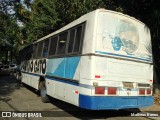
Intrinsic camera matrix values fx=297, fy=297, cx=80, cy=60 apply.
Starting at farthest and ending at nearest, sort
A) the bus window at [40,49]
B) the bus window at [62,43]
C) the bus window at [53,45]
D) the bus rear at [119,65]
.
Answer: the bus window at [40,49] → the bus window at [53,45] → the bus window at [62,43] → the bus rear at [119,65]

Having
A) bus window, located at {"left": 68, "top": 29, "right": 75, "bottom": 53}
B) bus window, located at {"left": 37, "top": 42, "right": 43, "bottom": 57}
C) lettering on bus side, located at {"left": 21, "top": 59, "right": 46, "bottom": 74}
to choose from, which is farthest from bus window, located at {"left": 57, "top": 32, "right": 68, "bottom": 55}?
bus window, located at {"left": 37, "top": 42, "right": 43, "bottom": 57}

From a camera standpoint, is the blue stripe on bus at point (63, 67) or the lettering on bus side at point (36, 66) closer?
the blue stripe on bus at point (63, 67)

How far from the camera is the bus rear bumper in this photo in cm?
833

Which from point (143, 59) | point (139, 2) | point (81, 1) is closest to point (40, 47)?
point (81, 1)

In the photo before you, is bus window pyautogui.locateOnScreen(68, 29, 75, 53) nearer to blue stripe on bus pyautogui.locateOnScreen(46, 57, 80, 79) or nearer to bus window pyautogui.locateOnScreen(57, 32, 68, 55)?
blue stripe on bus pyautogui.locateOnScreen(46, 57, 80, 79)

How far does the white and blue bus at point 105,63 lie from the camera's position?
27.9ft

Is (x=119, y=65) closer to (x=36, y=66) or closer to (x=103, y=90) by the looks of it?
(x=103, y=90)

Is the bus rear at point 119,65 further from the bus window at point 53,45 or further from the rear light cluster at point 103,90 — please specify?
the bus window at point 53,45

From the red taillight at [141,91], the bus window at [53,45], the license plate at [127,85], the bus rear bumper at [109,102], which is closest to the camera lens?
the bus rear bumper at [109,102]

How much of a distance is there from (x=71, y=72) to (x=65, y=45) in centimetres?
137

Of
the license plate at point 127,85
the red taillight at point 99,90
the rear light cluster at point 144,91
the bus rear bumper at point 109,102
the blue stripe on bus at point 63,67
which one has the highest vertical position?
the blue stripe on bus at point 63,67

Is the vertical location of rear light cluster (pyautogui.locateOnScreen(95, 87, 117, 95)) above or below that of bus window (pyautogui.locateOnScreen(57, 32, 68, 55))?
below

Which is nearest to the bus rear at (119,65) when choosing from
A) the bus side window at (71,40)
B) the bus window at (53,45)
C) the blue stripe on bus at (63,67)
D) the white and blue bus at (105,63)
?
the white and blue bus at (105,63)

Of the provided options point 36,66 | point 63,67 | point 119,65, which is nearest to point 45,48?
point 36,66
